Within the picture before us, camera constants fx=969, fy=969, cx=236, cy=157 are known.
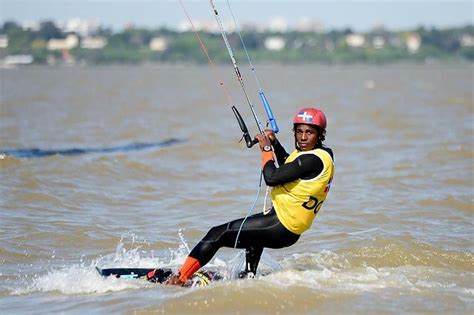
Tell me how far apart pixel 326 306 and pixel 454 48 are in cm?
18023

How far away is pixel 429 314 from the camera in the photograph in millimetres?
7527

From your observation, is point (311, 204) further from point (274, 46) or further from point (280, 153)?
point (274, 46)

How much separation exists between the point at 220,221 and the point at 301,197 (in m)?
4.74

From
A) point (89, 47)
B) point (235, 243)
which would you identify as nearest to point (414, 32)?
point (89, 47)

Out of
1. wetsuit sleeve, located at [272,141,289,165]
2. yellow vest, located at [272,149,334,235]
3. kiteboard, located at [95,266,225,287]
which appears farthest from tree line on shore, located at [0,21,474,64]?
yellow vest, located at [272,149,334,235]

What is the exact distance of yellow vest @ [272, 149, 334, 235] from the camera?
788 centimetres

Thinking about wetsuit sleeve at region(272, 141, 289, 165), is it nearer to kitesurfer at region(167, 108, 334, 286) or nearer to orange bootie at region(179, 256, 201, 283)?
kitesurfer at region(167, 108, 334, 286)

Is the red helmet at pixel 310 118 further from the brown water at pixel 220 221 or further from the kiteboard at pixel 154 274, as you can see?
the kiteboard at pixel 154 274

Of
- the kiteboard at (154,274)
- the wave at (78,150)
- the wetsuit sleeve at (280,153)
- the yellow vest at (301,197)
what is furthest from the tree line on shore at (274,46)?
the yellow vest at (301,197)

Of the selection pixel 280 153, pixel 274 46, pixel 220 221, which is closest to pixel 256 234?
pixel 280 153

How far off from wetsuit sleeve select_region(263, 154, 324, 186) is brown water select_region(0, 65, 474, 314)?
0.92 meters

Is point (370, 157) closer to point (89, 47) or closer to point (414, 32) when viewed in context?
point (89, 47)

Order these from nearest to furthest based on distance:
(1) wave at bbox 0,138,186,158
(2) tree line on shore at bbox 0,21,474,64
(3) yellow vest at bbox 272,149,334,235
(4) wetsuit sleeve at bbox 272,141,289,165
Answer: (3) yellow vest at bbox 272,149,334,235, (4) wetsuit sleeve at bbox 272,141,289,165, (1) wave at bbox 0,138,186,158, (2) tree line on shore at bbox 0,21,474,64

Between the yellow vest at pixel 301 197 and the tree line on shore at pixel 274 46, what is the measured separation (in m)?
133
